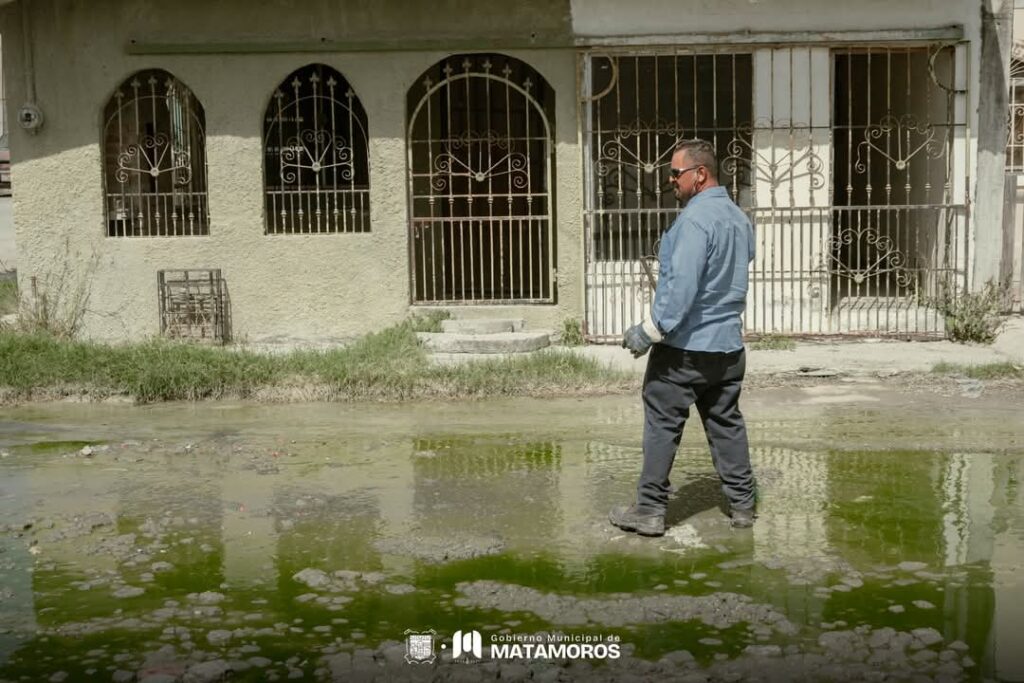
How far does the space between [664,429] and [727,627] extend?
1.33m

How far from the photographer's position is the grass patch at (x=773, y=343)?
11188 millimetres

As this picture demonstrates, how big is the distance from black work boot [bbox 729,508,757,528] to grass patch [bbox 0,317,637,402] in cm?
378

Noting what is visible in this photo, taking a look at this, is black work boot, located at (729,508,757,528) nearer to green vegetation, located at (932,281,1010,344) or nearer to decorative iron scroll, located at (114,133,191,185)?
green vegetation, located at (932,281,1010,344)

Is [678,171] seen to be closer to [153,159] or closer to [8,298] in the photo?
[153,159]

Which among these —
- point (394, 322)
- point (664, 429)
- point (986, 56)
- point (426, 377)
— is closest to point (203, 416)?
point (426, 377)

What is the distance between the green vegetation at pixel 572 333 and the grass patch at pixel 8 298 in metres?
5.71

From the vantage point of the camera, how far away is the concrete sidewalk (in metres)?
10.3

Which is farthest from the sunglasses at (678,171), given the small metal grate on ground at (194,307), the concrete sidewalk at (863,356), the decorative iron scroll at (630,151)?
the small metal grate on ground at (194,307)

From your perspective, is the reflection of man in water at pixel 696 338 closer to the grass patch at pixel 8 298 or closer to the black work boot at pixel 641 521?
the black work boot at pixel 641 521

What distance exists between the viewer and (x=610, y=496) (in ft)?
21.9

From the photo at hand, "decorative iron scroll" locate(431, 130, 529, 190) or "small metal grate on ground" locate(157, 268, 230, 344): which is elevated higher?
"decorative iron scroll" locate(431, 130, 529, 190)

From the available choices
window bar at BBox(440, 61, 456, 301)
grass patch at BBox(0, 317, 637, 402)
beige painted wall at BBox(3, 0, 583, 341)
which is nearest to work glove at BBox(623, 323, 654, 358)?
grass patch at BBox(0, 317, 637, 402)

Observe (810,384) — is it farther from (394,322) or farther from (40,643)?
(40,643)

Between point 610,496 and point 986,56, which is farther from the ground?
point 986,56
